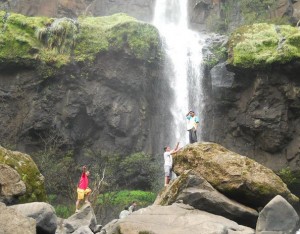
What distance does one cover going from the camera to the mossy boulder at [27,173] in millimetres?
10219

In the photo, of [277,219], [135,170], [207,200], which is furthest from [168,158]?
[135,170]

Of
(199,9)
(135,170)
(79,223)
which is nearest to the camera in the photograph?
(79,223)

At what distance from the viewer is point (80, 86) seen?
25.8m

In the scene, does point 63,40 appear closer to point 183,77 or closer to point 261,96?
point 183,77

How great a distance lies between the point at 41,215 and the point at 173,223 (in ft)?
8.75

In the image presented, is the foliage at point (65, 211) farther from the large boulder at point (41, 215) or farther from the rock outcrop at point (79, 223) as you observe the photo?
the large boulder at point (41, 215)

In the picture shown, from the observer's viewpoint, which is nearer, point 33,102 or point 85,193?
point 85,193

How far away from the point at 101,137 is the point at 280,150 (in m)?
11.0

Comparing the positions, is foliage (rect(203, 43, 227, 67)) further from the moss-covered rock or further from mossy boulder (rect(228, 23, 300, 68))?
the moss-covered rock

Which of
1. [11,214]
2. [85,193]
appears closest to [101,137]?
[85,193]

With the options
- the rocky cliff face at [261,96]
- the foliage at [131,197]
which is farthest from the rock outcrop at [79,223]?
the rocky cliff face at [261,96]

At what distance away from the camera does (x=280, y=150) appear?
2412 cm

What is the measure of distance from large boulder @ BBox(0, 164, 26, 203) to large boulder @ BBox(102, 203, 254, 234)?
2388mm

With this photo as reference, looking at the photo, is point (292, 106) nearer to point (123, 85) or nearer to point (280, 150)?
point (280, 150)
